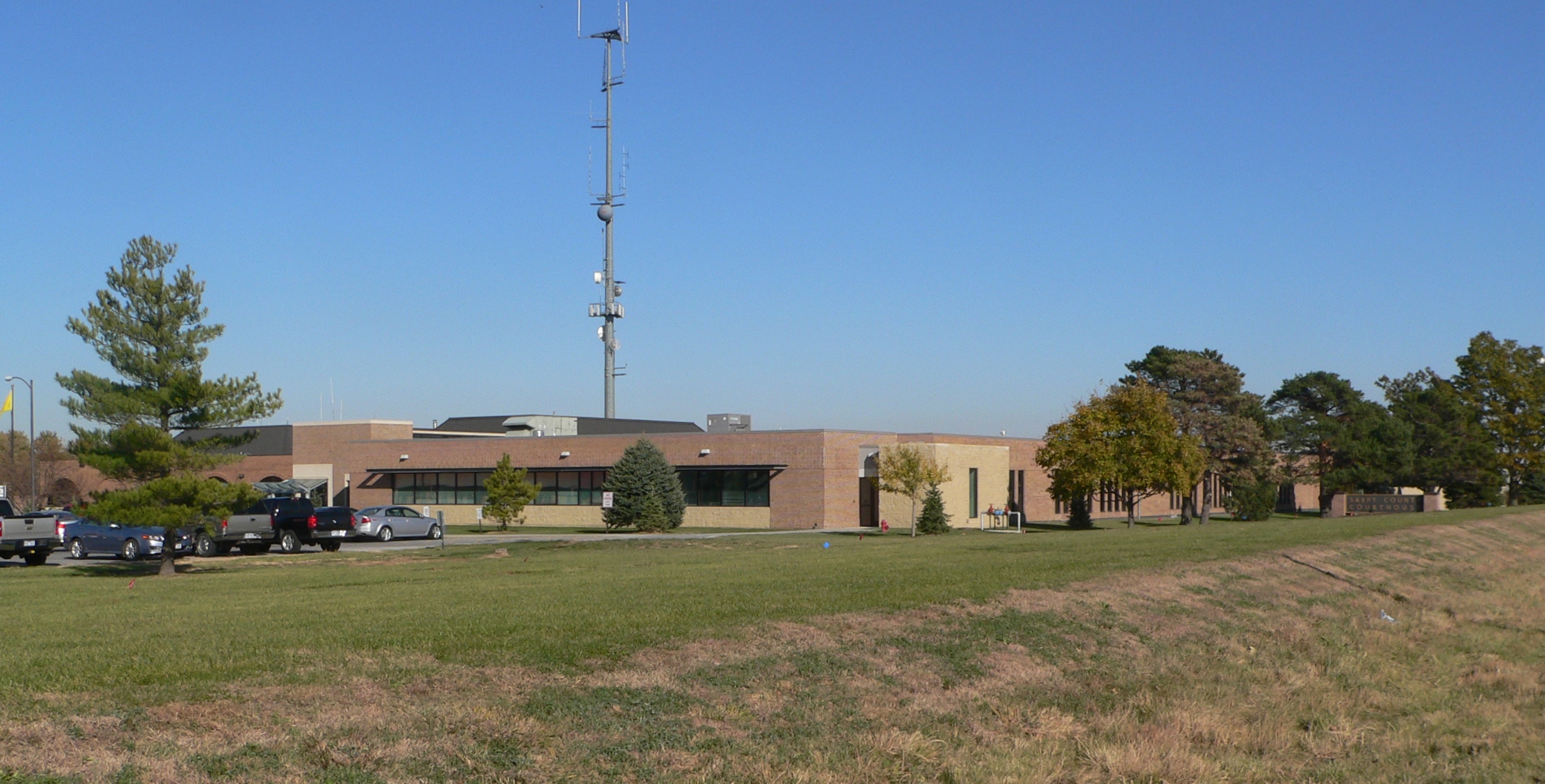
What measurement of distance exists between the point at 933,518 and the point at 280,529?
2333 cm

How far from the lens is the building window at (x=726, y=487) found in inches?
Result: 2306

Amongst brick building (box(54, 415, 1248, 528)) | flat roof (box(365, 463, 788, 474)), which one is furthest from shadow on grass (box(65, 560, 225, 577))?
flat roof (box(365, 463, 788, 474))

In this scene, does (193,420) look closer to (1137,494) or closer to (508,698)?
(508,698)

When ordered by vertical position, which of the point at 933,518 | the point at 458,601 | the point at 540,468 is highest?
the point at 540,468

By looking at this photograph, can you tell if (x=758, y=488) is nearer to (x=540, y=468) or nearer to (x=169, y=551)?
(x=540, y=468)

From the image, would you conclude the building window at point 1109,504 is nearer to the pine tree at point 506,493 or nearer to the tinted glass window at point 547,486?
Answer: the tinted glass window at point 547,486

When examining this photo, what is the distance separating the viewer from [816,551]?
32.7 metres

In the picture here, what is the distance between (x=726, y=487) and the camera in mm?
59844

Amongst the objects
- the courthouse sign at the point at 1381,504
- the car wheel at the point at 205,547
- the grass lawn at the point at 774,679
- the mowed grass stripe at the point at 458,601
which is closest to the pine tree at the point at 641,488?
the car wheel at the point at 205,547

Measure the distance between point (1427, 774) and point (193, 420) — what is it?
27317mm

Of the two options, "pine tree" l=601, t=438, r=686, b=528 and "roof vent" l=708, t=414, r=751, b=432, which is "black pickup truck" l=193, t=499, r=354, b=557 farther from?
"roof vent" l=708, t=414, r=751, b=432

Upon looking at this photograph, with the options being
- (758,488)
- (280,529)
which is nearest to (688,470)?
(758,488)

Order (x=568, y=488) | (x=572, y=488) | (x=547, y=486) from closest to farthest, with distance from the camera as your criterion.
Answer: (x=572, y=488), (x=568, y=488), (x=547, y=486)

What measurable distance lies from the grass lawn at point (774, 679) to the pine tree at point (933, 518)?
25550 millimetres
